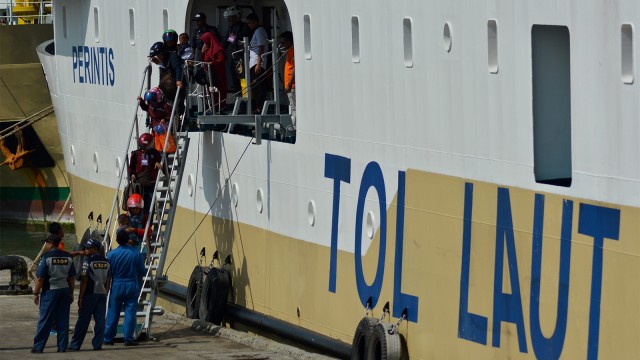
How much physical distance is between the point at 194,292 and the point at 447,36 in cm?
576

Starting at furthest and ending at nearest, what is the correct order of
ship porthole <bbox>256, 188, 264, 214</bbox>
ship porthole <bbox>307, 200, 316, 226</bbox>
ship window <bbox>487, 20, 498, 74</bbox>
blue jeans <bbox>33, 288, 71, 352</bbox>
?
ship porthole <bbox>256, 188, 264, 214</bbox> < ship porthole <bbox>307, 200, 316, 226</bbox> < blue jeans <bbox>33, 288, 71, 352</bbox> < ship window <bbox>487, 20, 498, 74</bbox>

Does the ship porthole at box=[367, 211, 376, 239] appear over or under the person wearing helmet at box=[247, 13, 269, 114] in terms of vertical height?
under

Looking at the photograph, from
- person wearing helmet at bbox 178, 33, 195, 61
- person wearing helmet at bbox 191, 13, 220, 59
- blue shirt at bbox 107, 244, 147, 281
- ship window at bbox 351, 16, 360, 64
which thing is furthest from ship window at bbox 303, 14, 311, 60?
blue shirt at bbox 107, 244, 147, 281

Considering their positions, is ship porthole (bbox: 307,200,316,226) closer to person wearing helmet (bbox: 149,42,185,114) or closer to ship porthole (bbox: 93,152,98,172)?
person wearing helmet (bbox: 149,42,185,114)

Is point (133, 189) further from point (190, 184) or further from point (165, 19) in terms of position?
point (165, 19)

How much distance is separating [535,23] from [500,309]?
7.03 ft

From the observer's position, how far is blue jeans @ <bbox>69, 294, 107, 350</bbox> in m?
13.1

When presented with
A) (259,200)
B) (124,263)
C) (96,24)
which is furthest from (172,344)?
(96,24)

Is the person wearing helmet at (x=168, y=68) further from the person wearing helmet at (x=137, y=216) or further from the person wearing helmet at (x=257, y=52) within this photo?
the person wearing helmet at (x=137, y=216)

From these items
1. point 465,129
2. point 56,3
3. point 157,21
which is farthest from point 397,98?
point 56,3

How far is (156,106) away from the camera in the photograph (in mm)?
15203

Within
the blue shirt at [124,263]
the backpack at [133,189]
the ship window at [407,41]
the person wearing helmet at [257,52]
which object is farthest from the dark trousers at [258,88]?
the ship window at [407,41]

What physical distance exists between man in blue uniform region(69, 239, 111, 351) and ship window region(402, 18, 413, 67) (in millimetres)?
3608

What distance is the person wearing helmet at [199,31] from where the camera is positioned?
50.8ft
